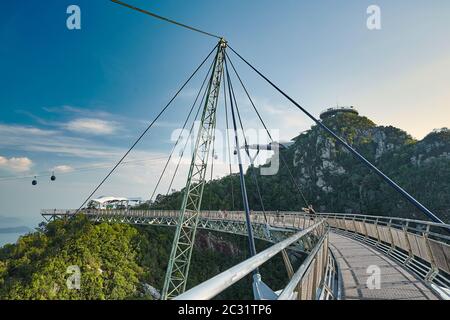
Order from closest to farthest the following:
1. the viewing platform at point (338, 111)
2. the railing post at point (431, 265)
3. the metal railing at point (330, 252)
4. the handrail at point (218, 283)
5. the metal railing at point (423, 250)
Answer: the handrail at point (218, 283)
the metal railing at point (330, 252)
the metal railing at point (423, 250)
the railing post at point (431, 265)
the viewing platform at point (338, 111)

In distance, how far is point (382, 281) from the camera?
6.57m

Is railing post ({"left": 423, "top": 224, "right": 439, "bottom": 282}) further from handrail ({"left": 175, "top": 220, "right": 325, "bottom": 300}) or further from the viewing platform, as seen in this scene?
the viewing platform

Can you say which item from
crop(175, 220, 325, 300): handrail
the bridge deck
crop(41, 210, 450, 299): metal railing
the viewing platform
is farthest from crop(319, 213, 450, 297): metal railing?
the viewing platform

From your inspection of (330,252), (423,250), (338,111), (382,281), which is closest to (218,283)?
(382,281)

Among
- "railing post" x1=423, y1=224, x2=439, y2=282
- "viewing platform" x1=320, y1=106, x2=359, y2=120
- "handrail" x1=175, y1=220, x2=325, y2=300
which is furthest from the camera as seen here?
"viewing platform" x1=320, y1=106, x2=359, y2=120

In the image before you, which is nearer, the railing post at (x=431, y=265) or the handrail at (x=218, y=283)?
the handrail at (x=218, y=283)

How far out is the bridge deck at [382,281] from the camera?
5.35m

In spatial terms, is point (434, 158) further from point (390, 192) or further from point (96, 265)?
point (96, 265)

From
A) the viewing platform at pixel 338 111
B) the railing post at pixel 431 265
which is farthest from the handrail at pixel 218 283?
the viewing platform at pixel 338 111

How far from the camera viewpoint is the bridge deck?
5.35 m

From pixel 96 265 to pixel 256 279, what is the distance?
45.3 meters

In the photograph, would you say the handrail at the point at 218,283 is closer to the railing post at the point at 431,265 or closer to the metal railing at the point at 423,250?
the metal railing at the point at 423,250
